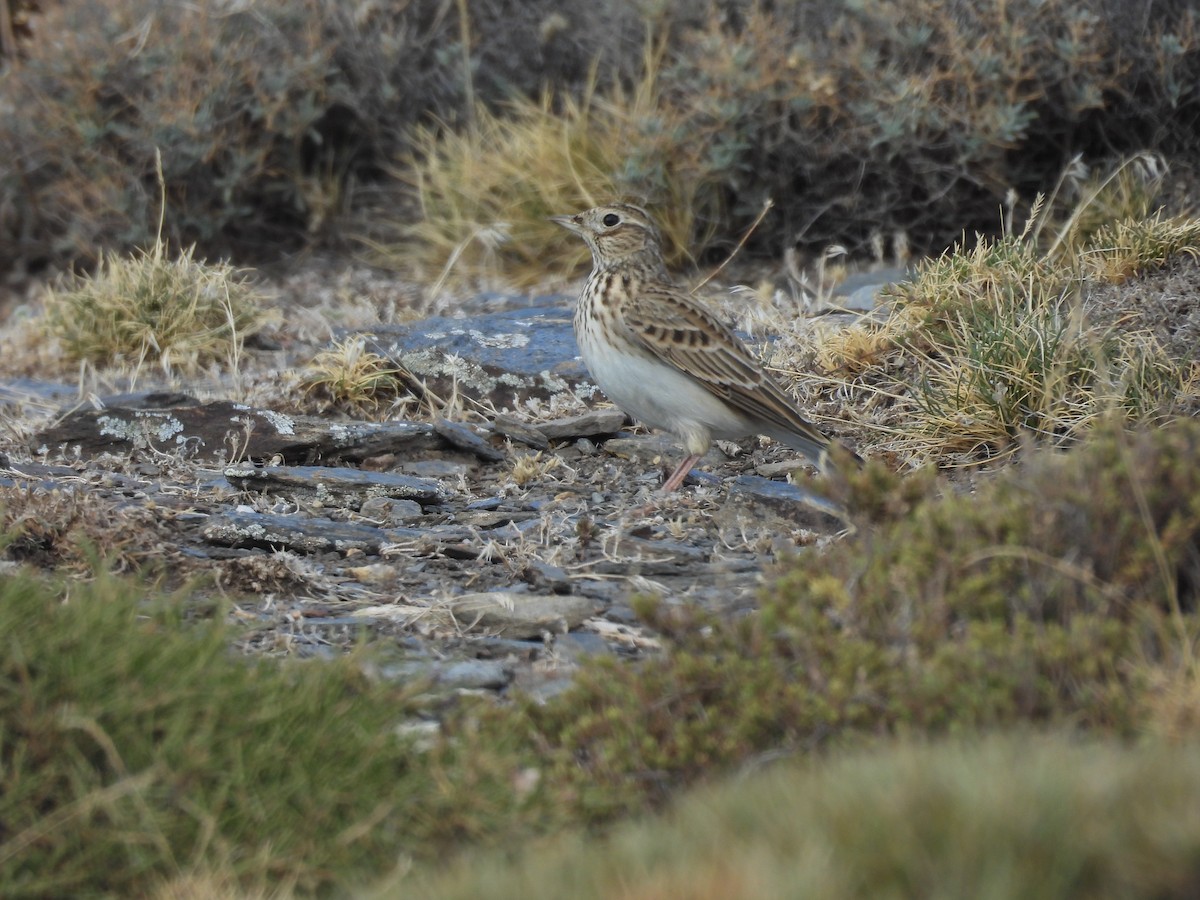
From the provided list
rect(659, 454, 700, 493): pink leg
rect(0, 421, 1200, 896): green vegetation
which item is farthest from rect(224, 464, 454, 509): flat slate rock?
rect(0, 421, 1200, 896): green vegetation

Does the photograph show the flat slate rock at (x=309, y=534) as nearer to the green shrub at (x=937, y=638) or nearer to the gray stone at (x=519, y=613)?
the gray stone at (x=519, y=613)

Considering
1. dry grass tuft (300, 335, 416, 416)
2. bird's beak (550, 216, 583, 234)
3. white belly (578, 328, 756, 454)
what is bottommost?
dry grass tuft (300, 335, 416, 416)

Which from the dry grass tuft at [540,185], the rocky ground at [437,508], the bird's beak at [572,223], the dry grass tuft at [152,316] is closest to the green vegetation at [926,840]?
the rocky ground at [437,508]

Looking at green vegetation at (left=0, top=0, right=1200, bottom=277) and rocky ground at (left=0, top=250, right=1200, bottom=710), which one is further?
green vegetation at (left=0, top=0, right=1200, bottom=277)

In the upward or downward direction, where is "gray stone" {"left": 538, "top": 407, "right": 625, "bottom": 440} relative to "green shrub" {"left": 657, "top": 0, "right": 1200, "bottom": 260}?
downward

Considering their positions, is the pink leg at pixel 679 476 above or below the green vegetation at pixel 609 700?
below

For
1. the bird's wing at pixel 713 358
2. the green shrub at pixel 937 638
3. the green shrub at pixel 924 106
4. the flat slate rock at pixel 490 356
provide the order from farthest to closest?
the green shrub at pixel 924 106
the flat slate rock at pixel 490 356
the bird's wing at pixel 713 358
the green shrub at pixel 937 638

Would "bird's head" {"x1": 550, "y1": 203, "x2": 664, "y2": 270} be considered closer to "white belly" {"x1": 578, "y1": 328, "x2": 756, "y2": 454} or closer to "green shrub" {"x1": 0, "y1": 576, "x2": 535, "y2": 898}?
"white belly" {"x1": 578, "y1": 328, "x2": 756, "y2": 454}

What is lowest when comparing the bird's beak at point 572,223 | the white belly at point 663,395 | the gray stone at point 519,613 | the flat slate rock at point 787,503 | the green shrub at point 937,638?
the flat slate rock at point 787,503

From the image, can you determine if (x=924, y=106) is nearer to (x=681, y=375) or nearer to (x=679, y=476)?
(x=681, y=375)

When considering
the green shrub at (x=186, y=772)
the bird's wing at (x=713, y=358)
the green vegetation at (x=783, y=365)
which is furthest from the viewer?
the bird's wing at (x=713, y=358)

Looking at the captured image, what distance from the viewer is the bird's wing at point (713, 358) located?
6355 mm

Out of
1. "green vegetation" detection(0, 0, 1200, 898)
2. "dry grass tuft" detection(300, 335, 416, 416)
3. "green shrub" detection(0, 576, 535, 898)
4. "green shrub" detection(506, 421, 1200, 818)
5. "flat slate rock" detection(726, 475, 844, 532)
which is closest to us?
"green vegetation" detection(0, 0, 1200, 898)

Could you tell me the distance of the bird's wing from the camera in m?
6.36
